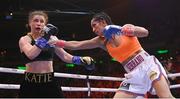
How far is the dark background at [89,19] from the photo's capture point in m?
8.91

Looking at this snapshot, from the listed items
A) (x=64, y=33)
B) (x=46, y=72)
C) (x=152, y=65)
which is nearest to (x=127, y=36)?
(x=152, y=65)

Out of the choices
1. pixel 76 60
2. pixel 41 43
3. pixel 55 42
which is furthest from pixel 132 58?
pixel 41 43

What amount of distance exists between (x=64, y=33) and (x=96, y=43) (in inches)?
336

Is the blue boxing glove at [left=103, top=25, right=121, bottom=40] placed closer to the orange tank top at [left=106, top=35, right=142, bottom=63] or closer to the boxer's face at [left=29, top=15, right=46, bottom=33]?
the orange tank top at [left=106, top=35, right=142, bottom=63]

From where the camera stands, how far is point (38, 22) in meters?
2.97

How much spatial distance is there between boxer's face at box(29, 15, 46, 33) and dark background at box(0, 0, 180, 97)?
539cm

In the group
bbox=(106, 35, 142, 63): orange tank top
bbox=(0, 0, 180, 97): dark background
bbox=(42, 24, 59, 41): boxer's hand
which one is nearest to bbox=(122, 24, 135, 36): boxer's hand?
bbox=(106, 35, 142, 63): orange tank top

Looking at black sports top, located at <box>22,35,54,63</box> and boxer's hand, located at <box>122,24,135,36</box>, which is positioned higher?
boxer's hand, located at <box>122,24,135,36</box>

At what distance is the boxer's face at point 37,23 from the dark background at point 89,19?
17.7ft

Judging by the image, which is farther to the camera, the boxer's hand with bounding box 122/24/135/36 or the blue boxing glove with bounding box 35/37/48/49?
the boxer's hand with bounding box 122/24/135/36

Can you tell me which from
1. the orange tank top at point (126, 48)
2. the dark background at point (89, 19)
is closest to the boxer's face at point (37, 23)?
the orange tank top at point (126, 48)

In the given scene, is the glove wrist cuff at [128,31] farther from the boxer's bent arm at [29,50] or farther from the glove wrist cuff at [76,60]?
the boxer's bent arm at [29,50]

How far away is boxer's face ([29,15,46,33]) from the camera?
2951 mm

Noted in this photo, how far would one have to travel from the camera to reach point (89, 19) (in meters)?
10.8
